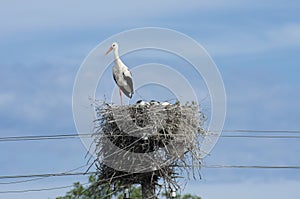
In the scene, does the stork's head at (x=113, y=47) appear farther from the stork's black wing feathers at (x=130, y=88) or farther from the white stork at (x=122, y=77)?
the stork's black wing feathers at (x=130, y=88)

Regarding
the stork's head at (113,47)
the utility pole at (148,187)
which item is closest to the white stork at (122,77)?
the stork's head at (113,47)

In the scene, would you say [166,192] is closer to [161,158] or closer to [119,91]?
[161,158]

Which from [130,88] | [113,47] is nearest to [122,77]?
[130,88]

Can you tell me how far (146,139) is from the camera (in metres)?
21.2

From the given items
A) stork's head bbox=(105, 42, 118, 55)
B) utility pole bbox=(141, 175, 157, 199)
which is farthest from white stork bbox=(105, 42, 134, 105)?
utility pole bbox=(141, 175, 157, 199)

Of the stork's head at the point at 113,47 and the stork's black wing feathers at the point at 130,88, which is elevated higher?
the stork's head at the point at 113,47

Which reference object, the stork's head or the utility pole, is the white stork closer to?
the stork's head

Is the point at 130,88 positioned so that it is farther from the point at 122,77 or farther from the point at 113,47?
the point at 113,47

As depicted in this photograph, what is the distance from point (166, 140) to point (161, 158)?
0.35 meters

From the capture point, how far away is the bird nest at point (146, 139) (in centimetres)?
2125

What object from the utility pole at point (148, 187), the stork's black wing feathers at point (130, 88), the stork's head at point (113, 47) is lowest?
the utility pole at point (148, 187)

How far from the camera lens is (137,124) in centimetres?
2125

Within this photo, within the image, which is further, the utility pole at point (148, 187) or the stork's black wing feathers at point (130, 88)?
the stork's black wing feathers at point (130, 88)

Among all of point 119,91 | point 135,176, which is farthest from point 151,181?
point 119,91
